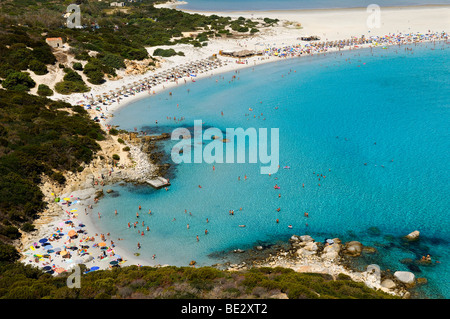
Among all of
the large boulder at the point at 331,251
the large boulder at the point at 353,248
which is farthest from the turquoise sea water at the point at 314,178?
the large boulder at the point at 331,251

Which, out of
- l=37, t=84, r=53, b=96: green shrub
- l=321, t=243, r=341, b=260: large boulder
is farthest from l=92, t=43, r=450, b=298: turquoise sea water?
l=37, t=84, r=53, b=96: green shrub

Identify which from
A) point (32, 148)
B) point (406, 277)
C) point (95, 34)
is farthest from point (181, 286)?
point (95, 34)

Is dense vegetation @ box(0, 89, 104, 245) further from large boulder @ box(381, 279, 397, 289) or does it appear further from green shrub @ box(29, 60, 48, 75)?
large boulder @ box(381, 279, 397, 289)

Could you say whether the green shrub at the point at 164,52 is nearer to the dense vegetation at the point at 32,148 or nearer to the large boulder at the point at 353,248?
the dense vegetation at the point at 32,148

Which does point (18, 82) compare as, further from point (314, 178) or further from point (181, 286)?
point (181, 286)

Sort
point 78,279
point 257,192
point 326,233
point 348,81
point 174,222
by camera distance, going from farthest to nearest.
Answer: point 348,81 → point 257,192 → point 174,222 → point 326,233 → point 78,279

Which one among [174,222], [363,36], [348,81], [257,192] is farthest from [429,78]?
[174,222]

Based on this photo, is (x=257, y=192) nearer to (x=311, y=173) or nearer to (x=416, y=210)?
(x=311, y=173)
